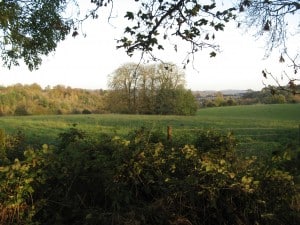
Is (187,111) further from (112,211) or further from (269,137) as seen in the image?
(112,211)

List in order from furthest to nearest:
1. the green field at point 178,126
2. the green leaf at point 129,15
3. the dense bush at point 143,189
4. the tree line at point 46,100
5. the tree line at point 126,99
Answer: the tree line at point 46,100
the tree line at point 126,99
the green field at point 178,126
the green leaf at point 129,15
the dense bush at point 143,189

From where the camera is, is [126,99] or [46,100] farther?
[46,100]

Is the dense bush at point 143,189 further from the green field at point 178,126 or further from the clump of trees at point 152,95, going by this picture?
the clump of trees at point 152,95

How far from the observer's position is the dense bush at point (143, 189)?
5.71m

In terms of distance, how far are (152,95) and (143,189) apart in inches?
2498

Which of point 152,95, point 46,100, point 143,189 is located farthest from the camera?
point 46,100

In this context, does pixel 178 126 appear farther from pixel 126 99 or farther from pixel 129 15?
pixel 126 99

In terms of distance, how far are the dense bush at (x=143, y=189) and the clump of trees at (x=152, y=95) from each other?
5906cm

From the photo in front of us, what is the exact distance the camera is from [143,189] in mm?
6254

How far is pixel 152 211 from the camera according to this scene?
5.71 meters

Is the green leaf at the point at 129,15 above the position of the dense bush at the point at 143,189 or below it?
above

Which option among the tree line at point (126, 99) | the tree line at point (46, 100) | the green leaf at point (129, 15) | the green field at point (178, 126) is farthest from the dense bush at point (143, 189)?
the tree line at point (46, 100)

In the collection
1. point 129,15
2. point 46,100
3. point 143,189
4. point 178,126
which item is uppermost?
point 129,15

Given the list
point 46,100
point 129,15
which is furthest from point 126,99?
point 129,15
